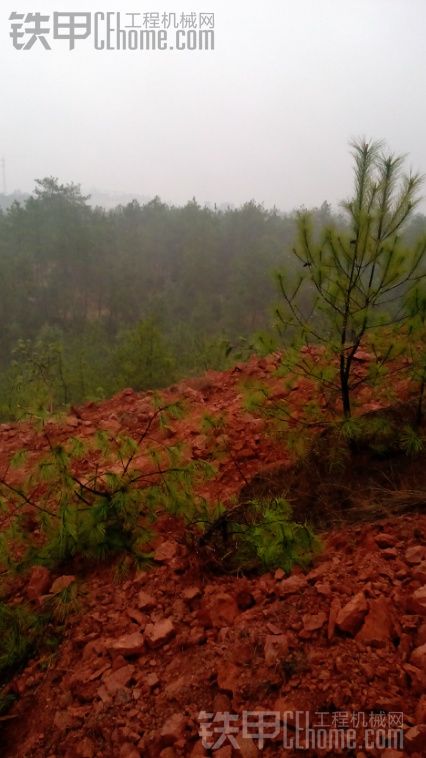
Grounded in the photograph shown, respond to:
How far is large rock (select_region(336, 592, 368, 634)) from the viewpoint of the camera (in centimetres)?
175

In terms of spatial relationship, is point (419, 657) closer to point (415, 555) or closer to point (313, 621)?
point (313, 621)

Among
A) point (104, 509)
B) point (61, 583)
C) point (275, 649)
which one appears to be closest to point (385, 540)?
point (275, 649)

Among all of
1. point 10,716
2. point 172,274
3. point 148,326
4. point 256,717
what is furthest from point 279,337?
point 172,274

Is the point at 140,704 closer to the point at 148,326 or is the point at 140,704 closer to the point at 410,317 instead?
the point at 410,317

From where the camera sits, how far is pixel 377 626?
1713 millimetres

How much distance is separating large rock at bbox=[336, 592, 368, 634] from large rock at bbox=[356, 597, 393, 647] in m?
0.02

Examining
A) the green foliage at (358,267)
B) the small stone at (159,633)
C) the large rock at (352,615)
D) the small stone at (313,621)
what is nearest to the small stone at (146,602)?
the small stone at (159,633)

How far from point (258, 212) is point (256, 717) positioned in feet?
97.5

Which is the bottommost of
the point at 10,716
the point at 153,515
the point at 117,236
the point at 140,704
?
the point at 10,716

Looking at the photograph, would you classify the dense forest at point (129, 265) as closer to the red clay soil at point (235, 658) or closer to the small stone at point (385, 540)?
the red clay soil at point (235, 658)

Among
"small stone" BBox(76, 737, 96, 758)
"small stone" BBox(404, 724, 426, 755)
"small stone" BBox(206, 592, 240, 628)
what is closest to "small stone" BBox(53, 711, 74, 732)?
"small stone" BBox(76, 737, 96, 758)

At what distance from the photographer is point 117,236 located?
28.6 m

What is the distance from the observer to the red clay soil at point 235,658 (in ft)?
4.87

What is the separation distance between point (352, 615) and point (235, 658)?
1.62 feet
